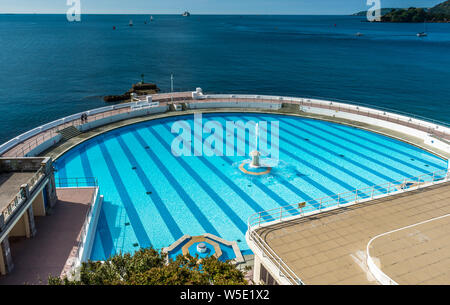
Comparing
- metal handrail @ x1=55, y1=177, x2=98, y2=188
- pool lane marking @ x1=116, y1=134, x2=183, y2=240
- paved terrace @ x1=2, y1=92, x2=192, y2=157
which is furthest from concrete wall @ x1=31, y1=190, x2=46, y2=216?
paved terrace @ x1=2, y1=92, x2=192, y2=157

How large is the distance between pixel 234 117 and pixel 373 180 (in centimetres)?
1465

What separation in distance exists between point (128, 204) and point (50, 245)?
5.14 meters

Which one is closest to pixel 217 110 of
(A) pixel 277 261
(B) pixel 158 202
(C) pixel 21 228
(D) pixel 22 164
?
(B) pixel 158 202

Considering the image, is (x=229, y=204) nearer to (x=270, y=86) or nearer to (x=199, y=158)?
(x=199, y=158)

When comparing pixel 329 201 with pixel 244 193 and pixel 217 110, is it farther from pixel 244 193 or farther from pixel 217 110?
pixel 217 110

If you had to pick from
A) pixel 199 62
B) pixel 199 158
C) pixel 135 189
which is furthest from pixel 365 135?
pixel 199 62

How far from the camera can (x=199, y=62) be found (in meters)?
78.6

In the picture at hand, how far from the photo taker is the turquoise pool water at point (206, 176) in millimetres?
16734

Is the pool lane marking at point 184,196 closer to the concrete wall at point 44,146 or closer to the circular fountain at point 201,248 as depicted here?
the circular fountain at point 201,248

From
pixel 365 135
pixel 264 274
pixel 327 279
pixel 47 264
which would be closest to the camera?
pixel 327 279

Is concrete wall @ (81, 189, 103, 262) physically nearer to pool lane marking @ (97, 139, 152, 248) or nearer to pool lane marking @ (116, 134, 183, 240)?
pool lane marking @ (97, 139, 152, 248)

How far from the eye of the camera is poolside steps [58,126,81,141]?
25.7m

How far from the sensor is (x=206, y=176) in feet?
70.7

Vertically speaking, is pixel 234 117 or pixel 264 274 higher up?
pixel 234 117
